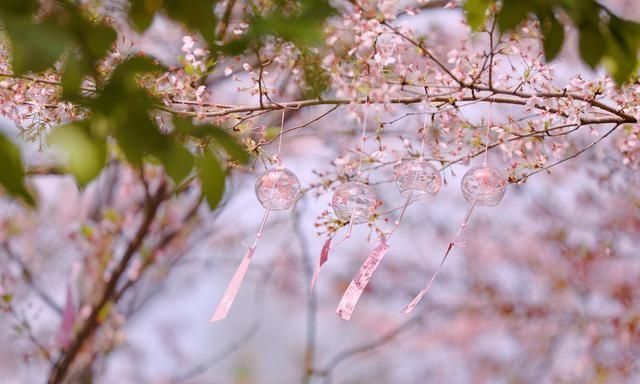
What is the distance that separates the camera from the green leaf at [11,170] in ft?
1.42

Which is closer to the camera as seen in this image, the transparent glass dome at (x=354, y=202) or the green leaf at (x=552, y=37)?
the green leaf at (x=552, y=37)

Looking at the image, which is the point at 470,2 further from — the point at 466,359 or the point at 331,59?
the point at 466,359

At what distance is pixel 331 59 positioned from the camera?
91 centimetres

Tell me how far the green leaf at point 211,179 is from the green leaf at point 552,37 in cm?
30

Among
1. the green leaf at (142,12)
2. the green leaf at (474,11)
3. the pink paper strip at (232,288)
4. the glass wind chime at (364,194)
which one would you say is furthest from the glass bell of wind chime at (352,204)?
the green leaf at (142,12)

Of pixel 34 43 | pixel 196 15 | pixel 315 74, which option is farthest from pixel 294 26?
pixel 315 74

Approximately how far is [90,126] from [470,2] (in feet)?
1.13

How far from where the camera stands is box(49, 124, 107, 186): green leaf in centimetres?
44

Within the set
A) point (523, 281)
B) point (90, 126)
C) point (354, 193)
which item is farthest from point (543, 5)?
point (523, 281)

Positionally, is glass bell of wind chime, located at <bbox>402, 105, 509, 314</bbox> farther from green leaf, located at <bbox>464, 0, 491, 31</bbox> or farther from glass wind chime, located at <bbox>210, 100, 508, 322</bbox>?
green leaf, located at <bbox>464, 0, 491, 31</bbox>

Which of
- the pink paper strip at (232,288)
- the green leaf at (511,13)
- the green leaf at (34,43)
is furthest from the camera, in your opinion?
the pink paper strip at (232,288)

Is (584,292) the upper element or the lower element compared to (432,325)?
upper

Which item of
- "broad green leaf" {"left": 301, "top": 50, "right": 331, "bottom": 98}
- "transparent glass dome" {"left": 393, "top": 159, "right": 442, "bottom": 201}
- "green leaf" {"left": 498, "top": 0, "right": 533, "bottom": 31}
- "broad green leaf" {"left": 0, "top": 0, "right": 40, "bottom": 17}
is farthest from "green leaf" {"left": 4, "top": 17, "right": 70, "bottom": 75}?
"transparent glass dome" {"left": 393, "top": 159, "right": 442, "bottom": 201}

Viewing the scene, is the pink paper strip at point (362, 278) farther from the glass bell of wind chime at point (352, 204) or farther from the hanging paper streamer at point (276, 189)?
the hanging paper streamer at point (276, 189)
